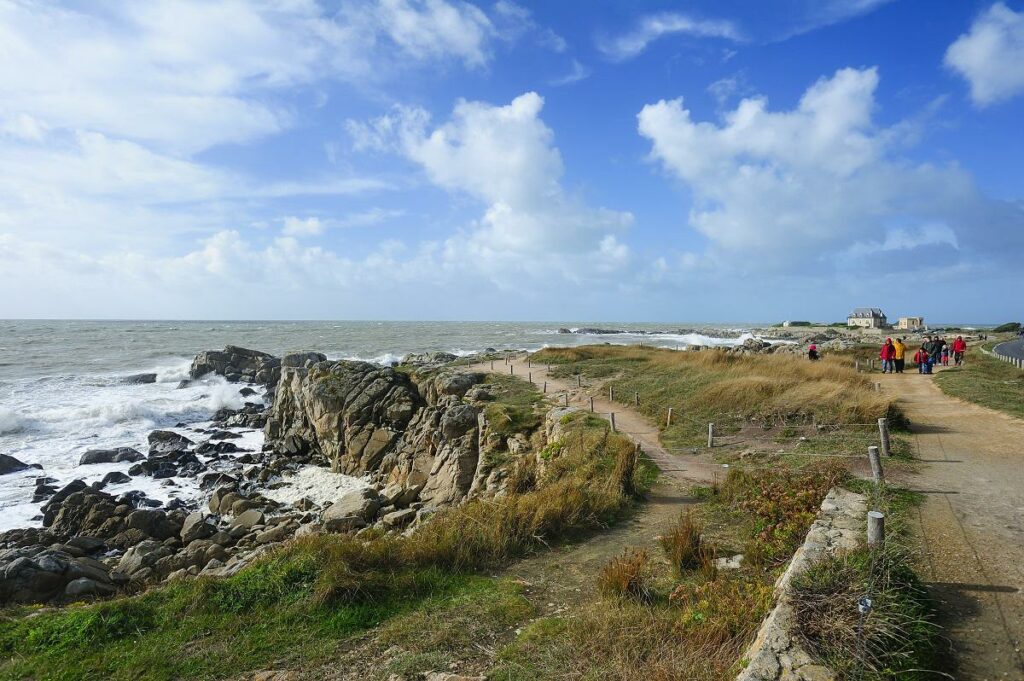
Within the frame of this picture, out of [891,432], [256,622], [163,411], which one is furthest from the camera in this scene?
[163,411]

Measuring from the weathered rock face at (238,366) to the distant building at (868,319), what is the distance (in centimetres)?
8238

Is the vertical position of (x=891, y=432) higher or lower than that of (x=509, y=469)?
higher

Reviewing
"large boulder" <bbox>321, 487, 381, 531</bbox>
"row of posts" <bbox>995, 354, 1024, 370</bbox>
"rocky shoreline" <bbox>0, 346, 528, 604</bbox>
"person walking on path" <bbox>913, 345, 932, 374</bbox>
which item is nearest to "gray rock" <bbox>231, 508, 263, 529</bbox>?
"rocky shoreline" <bbox>0, 346, 528, 604</bbox>

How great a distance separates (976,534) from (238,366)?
5210cm

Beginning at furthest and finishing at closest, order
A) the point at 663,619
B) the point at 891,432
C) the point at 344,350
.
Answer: the point at 344,350
the point at 891,432
the point at 663,619

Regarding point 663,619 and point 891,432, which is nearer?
point 663,619

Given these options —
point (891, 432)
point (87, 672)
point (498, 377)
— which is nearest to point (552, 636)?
point (87, 672)

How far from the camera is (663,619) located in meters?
5.59

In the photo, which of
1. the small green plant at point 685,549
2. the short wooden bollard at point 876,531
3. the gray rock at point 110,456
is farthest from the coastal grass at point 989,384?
the gray rock at point 110,456

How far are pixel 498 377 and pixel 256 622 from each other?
20751mm

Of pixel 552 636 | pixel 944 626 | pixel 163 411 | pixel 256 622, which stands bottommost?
pixel 163 411

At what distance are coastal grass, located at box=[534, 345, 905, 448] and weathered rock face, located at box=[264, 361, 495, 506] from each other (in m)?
6.49

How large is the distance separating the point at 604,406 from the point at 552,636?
15025mm

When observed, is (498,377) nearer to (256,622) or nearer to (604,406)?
(604,406)
